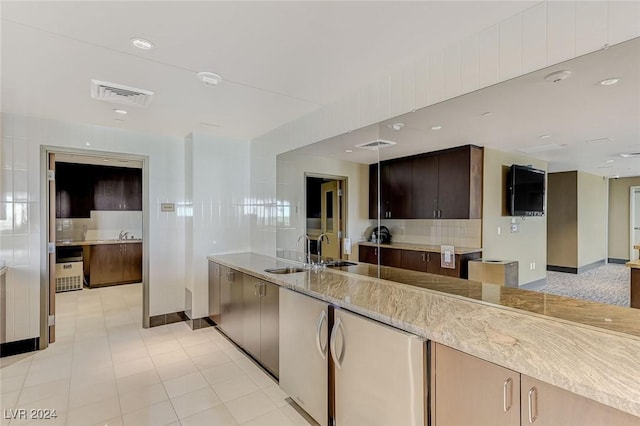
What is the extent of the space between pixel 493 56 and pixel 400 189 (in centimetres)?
108

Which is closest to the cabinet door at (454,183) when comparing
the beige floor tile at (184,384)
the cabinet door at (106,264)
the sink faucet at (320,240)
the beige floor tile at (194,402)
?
the sink faucet at (320,240)

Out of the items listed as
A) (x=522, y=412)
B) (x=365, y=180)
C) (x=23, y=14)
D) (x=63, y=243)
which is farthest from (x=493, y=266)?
(x=63, y=243)

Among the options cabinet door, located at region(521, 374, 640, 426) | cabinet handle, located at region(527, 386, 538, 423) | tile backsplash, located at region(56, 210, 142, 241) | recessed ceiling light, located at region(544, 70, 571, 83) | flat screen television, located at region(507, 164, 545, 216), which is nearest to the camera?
cabinet door, located at region(521, 374, 640, 426)

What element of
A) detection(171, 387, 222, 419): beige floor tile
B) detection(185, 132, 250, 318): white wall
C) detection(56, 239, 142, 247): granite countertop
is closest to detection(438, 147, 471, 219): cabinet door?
detection(171, 387, 222, 419): beige floor tile

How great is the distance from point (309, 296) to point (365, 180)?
113 centimetres

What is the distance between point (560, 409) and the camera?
Answer: 104 centimetres

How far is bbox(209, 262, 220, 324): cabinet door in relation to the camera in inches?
144

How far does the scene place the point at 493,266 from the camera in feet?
6.02

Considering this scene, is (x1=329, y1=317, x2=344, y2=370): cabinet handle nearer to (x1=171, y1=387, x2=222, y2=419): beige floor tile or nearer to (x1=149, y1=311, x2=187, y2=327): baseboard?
(x1=171, y1=387, x2=222, y2=419): beige floor tile

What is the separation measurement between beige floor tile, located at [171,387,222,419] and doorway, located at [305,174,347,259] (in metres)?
1.49

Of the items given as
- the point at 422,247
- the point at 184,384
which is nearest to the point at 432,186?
the point at 422,247

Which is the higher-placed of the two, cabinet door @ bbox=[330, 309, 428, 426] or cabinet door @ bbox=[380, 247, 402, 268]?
cabinet door @ bbox=[380, 247, 402, 268]

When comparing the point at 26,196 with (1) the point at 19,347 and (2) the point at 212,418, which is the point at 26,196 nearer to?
(1) the point at 19,347

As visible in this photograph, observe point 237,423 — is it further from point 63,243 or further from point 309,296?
point 63,243
